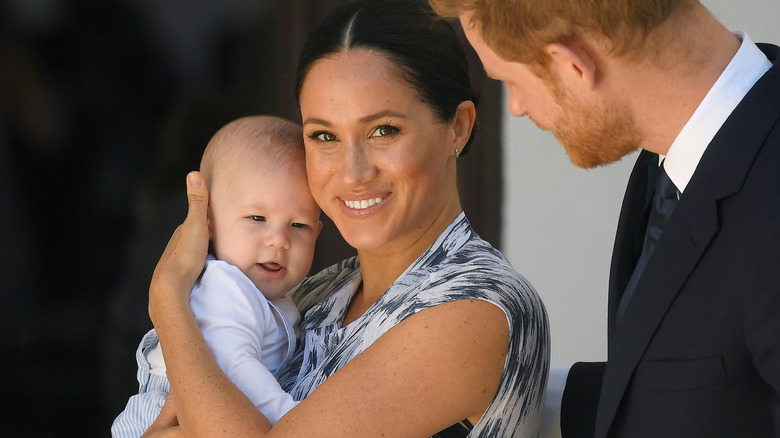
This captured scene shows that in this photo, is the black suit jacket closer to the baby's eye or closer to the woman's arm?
the woman's arm

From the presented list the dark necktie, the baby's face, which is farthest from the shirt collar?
the baby's face

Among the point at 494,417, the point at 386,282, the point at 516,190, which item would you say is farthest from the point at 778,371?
the point at 516,190

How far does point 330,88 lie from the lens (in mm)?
2012

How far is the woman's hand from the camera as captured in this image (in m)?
2.03

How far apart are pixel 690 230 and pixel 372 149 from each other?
82cm

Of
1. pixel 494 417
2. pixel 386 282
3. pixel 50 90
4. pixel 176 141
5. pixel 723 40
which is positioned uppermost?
pixel 50 90

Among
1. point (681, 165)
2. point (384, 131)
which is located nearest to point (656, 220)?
point (681, 165)

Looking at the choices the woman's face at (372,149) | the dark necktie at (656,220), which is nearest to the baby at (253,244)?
the woman's face at (372,149)

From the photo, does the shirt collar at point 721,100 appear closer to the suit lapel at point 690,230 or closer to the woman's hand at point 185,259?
the suit lapel at point 690,230

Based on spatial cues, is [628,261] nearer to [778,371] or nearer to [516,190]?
[778,371]

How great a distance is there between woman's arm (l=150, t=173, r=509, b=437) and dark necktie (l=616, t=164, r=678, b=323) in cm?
24

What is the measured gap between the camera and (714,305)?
1.33m

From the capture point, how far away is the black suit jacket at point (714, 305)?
128 cm

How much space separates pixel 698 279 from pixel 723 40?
0.38m
